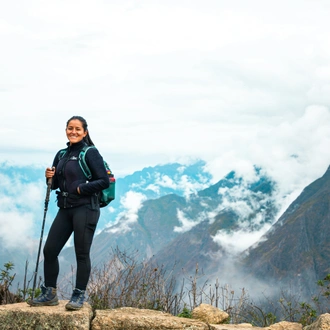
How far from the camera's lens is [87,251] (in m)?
6.39

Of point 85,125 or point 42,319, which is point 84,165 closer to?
point 85,125

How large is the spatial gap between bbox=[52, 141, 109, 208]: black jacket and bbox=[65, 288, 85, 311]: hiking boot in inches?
50.7

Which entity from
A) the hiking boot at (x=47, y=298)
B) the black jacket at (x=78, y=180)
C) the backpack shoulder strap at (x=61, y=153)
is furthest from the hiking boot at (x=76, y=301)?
the backpack shoulder strap at (x=61, y=153)

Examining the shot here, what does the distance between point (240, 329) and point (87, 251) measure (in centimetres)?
253

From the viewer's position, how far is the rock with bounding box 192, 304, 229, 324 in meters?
7.54

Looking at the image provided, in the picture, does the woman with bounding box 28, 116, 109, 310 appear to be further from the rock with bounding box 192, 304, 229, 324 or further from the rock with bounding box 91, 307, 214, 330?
the rock with bounding box 192, 304, 229, 324

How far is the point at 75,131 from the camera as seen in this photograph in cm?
651

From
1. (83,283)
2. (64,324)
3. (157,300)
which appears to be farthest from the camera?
(157,300)

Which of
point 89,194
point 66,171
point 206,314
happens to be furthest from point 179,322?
point 66,171

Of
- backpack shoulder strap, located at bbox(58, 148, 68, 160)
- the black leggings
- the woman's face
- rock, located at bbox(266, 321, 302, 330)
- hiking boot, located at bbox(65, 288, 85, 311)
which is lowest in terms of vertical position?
rock, located at bbox(266, 321, 302, 330)

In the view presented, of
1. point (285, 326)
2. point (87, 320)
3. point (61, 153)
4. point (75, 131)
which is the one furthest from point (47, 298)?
point (285, 326)

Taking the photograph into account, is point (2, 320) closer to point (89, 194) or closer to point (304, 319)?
point (89, 194)

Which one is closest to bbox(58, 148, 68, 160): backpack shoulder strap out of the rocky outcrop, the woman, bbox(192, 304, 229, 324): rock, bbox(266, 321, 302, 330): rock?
the woman

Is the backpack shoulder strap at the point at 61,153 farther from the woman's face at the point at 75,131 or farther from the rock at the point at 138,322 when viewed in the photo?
the rock at the point at 138,322
